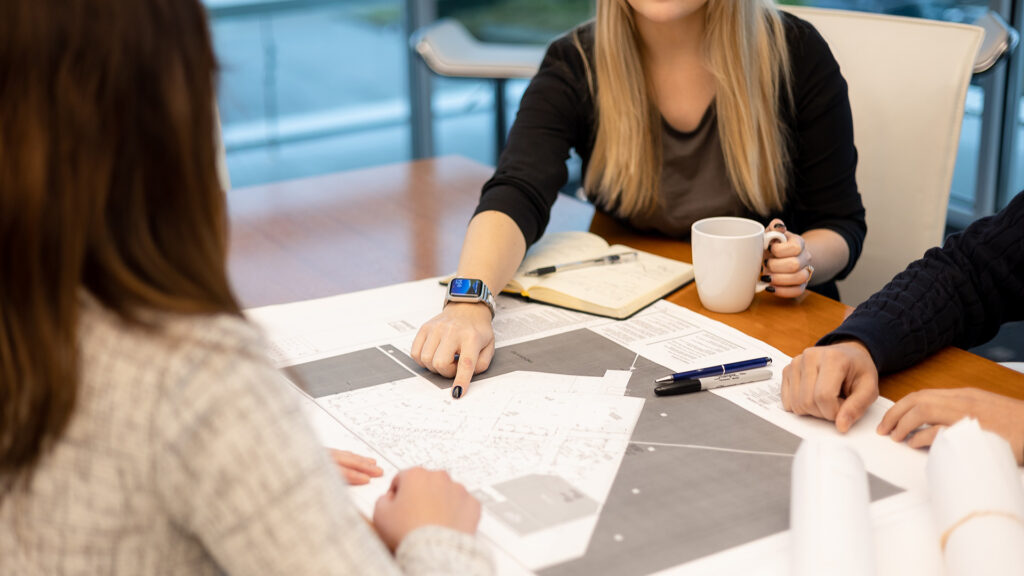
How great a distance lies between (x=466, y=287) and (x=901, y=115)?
794 millimetres

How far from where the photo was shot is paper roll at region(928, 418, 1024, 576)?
25.1 inches

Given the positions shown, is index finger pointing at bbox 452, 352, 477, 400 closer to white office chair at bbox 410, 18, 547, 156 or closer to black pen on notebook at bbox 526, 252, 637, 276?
black pen on notebook at bbox 526, 252, 637, 276

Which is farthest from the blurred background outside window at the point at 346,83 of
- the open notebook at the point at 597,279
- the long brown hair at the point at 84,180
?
the long brown hair at the point at 84,180

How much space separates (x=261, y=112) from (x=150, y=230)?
355 cm

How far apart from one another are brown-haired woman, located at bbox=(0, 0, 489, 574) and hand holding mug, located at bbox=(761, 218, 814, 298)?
2.48ft

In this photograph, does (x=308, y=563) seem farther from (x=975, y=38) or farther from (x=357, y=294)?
(x=975, y=38)

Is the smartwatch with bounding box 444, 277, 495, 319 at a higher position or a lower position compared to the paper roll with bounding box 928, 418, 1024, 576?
lower

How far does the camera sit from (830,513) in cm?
68

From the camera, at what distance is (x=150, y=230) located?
0.55m

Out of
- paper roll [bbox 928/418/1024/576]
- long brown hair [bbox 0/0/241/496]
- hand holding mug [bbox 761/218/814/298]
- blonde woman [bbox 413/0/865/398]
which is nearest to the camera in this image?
long brown hair [bbox 0/0/241/496]

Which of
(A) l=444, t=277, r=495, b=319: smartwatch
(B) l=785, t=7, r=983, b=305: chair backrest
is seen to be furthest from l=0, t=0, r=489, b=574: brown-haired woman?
(B) l=785, t=7, r=983, b=305: chair backrest

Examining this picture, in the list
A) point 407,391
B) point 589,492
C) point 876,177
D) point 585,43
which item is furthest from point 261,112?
point 589,492

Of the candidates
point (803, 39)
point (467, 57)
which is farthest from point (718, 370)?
point (467, 57)

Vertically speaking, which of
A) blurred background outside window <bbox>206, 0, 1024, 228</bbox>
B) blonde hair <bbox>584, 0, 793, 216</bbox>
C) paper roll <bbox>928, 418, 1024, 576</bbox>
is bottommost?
blurred background outside window <bbox>206, 0, 1024, 228</bbox>
